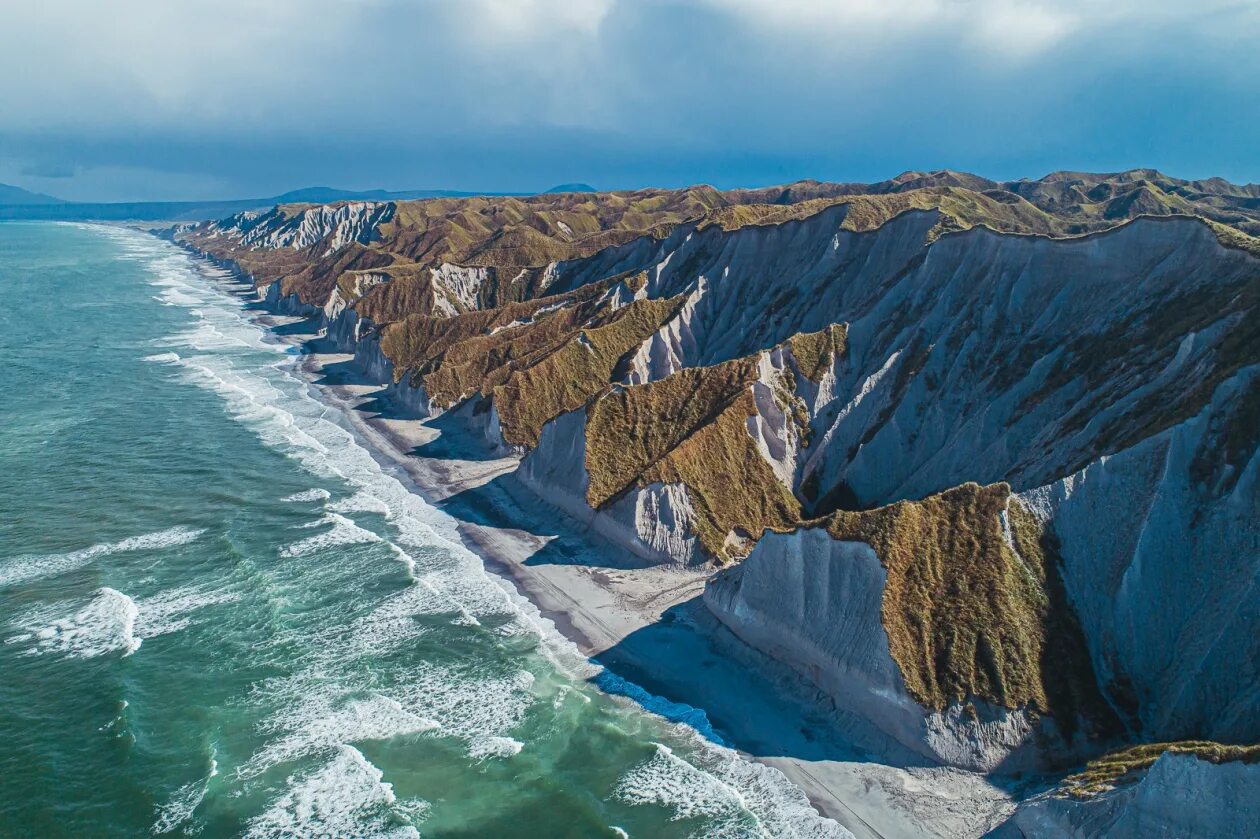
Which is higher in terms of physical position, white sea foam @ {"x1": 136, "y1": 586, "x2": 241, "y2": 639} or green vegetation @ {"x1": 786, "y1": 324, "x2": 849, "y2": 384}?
green vegetation @ {"x1": 786, "y1": 324, "x2": 849, "y2": 384}

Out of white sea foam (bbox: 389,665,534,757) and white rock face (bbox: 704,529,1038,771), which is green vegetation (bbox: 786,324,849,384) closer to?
white rock face (bbox: 704,529,1038,771)

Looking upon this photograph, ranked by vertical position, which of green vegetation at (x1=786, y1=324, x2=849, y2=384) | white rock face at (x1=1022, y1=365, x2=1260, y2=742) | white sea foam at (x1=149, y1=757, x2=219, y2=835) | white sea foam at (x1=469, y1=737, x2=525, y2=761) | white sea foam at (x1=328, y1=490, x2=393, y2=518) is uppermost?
green vegetation at (x1=786, y1=324, x2=849, y2=384)

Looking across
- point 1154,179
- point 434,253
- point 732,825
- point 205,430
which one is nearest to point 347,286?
point 434,253

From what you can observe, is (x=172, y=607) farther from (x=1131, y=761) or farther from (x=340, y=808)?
(x=1131, y=761)

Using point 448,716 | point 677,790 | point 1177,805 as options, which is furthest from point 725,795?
point 1177,805

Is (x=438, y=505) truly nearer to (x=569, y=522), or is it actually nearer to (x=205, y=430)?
(x=569, y=522)

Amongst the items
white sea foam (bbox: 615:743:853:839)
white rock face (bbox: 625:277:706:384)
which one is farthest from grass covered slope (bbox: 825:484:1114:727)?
white rock face (bbox: 625:277:706:384)

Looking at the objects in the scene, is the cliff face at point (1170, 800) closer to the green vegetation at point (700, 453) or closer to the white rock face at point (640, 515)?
the green vegetation at point (700, 453)
